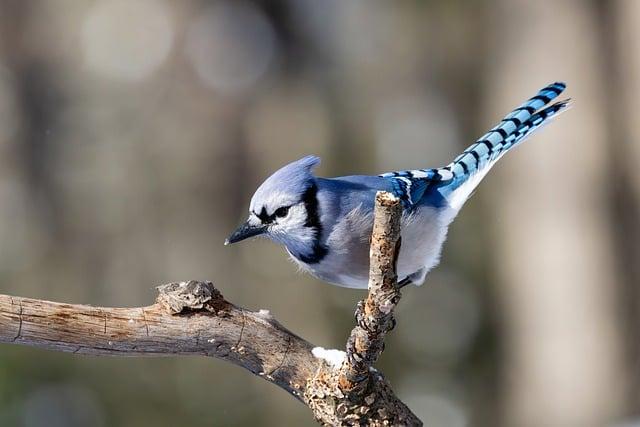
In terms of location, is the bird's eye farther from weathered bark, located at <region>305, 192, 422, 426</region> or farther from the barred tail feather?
the barred tail feather

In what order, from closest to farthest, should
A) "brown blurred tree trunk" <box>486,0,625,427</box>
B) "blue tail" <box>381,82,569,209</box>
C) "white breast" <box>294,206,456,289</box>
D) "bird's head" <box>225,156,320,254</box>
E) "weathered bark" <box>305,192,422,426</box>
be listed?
"weathered bark" <box>305,192,422,426</box> → "bird's head" <box>225,156,320,254</box> → "white breast" <box>294,206,456,289</box> → "blue tail" <box>381,82,569,209</box> → "brown blurred tree trunk" <box>486,0,625,427</box>

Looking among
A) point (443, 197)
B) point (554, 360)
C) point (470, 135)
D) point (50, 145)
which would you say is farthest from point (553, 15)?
point (50, 145)

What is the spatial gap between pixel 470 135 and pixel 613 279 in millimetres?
1840

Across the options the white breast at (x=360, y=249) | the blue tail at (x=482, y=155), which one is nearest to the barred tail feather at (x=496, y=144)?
the blue tail at (x=482, y=155)

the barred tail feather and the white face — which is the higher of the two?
the barred tail feather

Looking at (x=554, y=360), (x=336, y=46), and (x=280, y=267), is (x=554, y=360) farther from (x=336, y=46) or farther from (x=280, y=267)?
(x=336, y=46)

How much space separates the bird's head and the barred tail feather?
592 millimetres

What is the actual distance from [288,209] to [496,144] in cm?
83

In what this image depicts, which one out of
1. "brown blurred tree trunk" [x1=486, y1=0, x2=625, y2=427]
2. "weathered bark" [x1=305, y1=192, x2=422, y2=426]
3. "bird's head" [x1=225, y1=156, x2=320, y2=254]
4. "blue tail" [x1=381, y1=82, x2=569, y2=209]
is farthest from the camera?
"brown blurred tree trunk" [x1=486, y1=0, x2=625, y2=427]

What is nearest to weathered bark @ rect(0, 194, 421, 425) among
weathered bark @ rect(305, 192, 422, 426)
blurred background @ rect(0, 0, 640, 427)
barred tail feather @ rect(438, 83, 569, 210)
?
weathered bark @ rect(305, 192, 422, 426)

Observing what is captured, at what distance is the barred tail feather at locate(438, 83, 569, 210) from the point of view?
8.54 ft

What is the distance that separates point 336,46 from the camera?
699 centimetres

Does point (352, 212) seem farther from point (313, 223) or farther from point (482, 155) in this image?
point (482, 155)

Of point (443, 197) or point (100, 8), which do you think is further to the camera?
point (100, 8)
